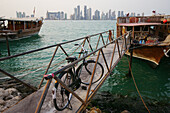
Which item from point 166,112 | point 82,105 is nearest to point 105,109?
point 166,112

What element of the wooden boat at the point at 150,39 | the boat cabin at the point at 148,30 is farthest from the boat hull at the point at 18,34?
the boat cabin at the point at 148,30

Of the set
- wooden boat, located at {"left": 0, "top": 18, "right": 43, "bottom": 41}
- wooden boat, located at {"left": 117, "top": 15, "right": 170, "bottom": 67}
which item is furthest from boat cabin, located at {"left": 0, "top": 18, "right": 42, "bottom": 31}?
wooden boat, located at {"left": 117, "top": 15, "right": 170, "bottom": 67}

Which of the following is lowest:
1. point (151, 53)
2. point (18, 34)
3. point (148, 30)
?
point (151, 53)

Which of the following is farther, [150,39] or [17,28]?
[17,28]

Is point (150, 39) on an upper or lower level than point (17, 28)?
lower

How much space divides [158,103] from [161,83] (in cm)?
319

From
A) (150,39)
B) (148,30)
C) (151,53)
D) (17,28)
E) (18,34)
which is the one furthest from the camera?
(17,28)

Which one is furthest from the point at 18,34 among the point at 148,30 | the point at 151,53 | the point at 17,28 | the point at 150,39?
the point at 151,53

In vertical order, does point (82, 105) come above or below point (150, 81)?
above

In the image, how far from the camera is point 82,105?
4.02 m

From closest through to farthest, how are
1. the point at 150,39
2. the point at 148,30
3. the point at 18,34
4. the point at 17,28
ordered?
the point at 150,39 → the point at 148,30 → the point at 18,34 → the point at 17,28

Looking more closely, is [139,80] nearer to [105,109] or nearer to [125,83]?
[125,83]

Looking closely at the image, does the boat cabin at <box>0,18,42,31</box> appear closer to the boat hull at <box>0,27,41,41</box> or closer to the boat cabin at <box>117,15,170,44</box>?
the boat hull at <box>0,27,41,41</box>

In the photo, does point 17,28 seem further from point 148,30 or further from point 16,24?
point 148,30
